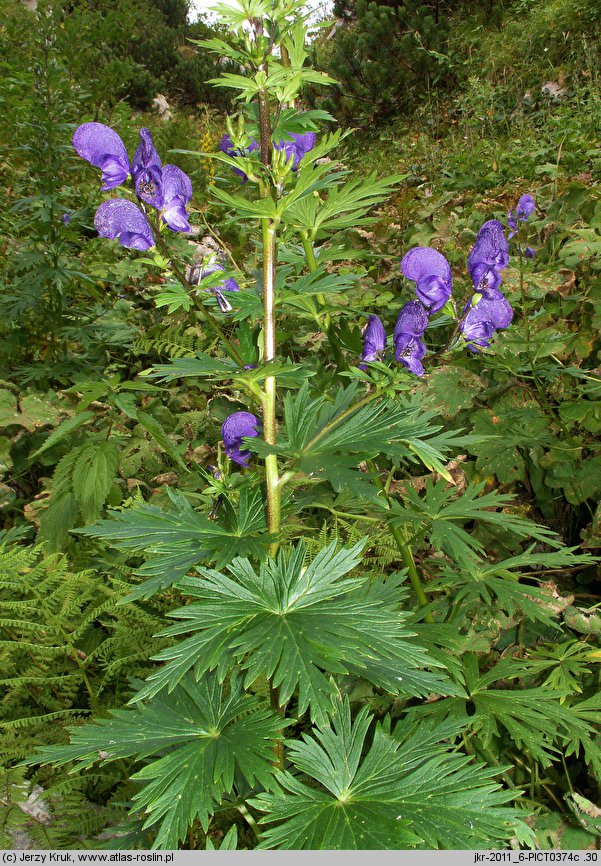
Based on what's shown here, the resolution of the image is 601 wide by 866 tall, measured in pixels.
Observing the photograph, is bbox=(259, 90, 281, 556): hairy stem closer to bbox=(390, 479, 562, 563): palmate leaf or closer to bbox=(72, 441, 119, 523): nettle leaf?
bbox=(390, 479, 562, 563): palmate leaf

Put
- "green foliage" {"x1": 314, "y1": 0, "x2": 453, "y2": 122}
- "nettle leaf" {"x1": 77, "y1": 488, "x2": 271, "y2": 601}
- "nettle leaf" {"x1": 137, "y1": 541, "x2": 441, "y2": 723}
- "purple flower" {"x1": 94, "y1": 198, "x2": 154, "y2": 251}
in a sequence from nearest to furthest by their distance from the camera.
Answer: "nettle leaf" {"x1": 137, "y1": 541, "x2": 441, "y2": 723}
"nettle leaf" {"x1": 77, "y1": 488, "x2": 271, "y2": 601}
"purple flower" {"x1": 94, "y1": 198, "x2": 154, "y2": 251}
"green foliage" {"x1": 314, "y1": 0, "x2": 453, "y2": 122}

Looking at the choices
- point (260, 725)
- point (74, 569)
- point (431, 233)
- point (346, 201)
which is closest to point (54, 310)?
point (74, 569)

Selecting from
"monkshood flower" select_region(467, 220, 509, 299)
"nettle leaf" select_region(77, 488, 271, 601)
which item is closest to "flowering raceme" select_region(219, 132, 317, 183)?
"monkshood flower" select_region(467, 220, 509, 299)

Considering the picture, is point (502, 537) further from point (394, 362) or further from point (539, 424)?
point (394, 362)

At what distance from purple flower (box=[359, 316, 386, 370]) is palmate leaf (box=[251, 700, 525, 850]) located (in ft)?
2.11

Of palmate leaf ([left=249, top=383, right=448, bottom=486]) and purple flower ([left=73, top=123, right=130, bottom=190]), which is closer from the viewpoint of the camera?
palmate leaf ([left=249, top=383, right=448, bottom=486])

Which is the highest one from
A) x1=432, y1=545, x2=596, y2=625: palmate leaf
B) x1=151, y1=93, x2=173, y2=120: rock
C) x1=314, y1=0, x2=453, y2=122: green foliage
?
x1=151, y1=93, x2=173, y2=120: rock

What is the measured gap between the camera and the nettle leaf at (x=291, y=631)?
2.33ft

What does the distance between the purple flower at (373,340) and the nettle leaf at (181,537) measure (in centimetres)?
38

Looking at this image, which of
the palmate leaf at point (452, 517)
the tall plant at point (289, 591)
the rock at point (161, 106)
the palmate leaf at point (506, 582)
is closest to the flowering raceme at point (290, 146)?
the tall plant at point (289, 591)

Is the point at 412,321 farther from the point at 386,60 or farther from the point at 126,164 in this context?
the point at 386,60

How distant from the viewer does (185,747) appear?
83 cm

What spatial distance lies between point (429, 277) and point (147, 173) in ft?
1.86

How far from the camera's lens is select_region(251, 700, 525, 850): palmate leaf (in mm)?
753
